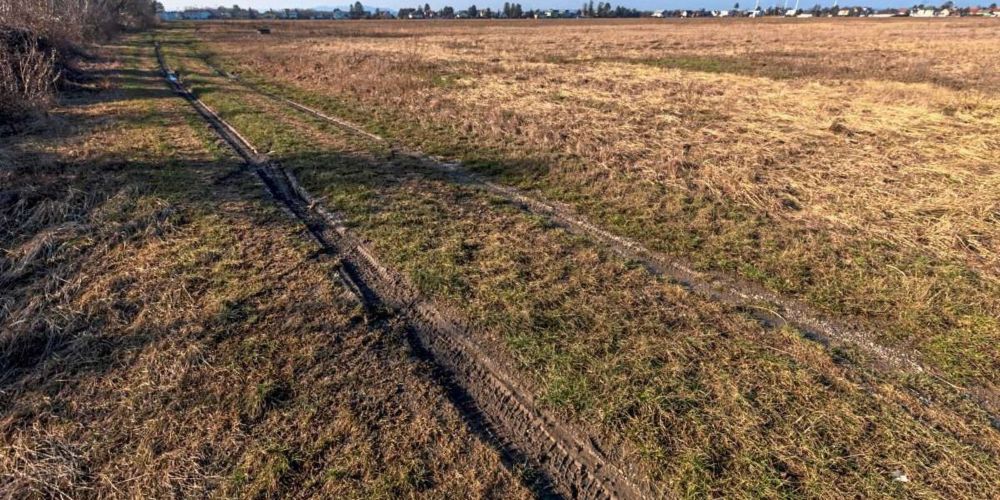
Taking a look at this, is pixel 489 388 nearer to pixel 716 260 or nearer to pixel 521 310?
Answer: pixel 521 310

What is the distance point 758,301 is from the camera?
496 centimetres

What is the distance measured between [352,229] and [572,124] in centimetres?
746

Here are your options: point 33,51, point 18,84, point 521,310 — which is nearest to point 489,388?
point 521,310

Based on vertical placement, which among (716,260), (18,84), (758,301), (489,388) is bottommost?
(489,388)

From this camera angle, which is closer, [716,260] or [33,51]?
[716,260]

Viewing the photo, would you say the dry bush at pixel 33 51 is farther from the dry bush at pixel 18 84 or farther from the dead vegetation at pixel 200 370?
the dead vegetation at pixel 200 370

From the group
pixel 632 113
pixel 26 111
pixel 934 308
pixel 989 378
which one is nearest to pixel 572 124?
pixel 632 113

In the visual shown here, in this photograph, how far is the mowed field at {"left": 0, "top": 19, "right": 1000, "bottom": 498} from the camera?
3193 millimetres

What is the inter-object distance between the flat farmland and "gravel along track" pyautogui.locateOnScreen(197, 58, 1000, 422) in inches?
1.2

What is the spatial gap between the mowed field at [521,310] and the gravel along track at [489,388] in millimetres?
92

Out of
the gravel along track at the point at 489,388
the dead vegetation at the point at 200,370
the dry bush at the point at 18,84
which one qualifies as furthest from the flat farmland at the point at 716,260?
the dry bush at the point at 18,84

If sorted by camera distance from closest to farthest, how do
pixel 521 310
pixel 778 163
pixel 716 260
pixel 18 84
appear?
1. pixel 521 310
2. pixel 716 260
3. pixel 778 163
4. pixel 18 84

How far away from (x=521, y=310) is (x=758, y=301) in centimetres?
258

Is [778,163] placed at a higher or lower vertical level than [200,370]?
higher
